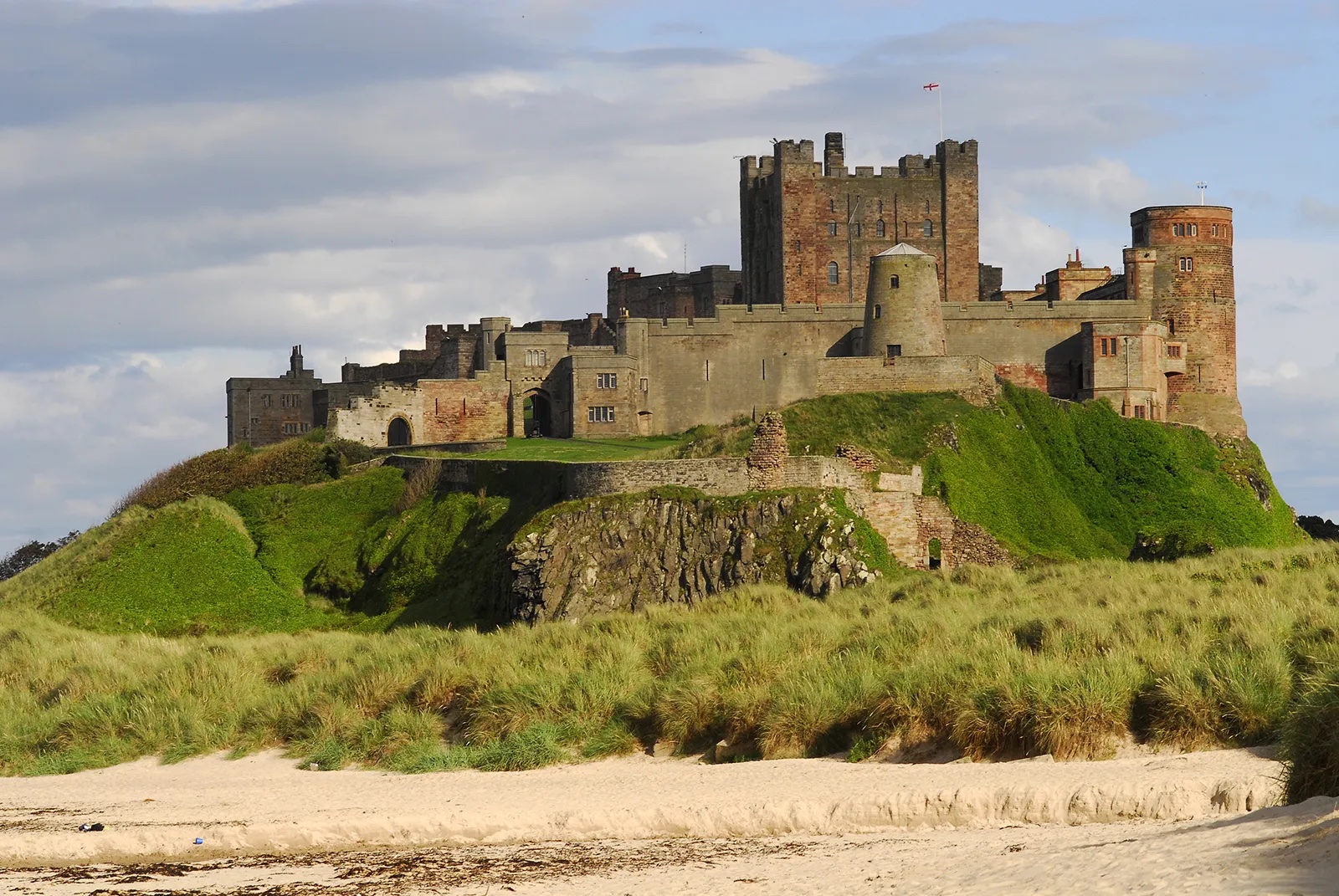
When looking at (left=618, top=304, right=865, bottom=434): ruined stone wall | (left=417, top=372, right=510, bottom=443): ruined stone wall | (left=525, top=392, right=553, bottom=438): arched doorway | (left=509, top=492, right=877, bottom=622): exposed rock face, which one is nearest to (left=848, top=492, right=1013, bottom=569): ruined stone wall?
(left=509, top=492, right=877, bottom=622): exposed rock face

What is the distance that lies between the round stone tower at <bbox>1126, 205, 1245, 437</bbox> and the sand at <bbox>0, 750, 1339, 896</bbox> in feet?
149

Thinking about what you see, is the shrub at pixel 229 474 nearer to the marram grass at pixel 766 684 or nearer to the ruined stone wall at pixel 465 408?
the ruined stone wall at pixel 465 408

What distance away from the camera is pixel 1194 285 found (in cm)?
6084

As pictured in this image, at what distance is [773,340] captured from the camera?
61.2 meters

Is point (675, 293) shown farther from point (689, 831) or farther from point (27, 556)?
point (689, 831)

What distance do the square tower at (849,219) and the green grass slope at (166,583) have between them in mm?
28851

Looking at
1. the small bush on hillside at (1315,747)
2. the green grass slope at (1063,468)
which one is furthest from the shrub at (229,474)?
the small bush on hillside at (1315,747)

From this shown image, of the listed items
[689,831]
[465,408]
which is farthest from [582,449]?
[689,831]

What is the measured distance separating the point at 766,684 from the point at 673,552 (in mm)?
17387

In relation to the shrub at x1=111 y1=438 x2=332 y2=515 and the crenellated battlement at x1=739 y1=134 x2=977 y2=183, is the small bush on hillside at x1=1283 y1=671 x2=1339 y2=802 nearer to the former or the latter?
the shrub at x1=111 y1=438 x2=332 y2=515

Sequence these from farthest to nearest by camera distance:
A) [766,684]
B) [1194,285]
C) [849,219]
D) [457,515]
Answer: [849,219]
[1194,285]
[457,515]
[766,684]

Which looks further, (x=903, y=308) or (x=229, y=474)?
(x=903, y=308)

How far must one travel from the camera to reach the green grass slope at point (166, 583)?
135 ft

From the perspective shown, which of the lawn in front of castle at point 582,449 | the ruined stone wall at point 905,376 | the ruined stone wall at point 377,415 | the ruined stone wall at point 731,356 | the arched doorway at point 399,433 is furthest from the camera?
the arched doorway at point 399,433
